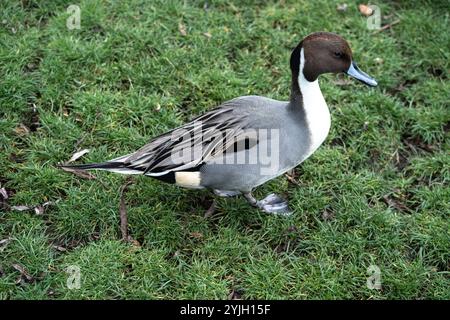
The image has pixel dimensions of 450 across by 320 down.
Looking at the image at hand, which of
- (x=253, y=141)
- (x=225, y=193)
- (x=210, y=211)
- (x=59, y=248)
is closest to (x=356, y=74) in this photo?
(x=253, y=141)

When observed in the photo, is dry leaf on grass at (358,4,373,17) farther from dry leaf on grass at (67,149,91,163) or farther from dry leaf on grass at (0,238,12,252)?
dry leaf on grass at (0,238,12,252)

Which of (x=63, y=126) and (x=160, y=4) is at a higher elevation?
(x=160, y=4)

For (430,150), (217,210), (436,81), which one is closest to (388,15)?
(436,81)

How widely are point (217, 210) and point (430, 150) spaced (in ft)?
4.44

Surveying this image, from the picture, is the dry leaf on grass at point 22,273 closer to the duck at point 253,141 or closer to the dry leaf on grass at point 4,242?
the dry leaf on grass at point 4,242

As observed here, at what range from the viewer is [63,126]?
3.59 m

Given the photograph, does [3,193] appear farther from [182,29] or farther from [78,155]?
[182,29]

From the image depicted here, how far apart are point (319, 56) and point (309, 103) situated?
0.76 feet

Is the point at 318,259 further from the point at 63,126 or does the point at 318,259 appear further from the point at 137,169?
the point at 63,126

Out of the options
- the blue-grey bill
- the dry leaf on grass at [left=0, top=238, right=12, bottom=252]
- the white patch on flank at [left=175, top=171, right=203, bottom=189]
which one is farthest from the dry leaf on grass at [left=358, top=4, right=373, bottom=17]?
the dry leaf on grass at [left=0, top=238, right=12, bottom=252]

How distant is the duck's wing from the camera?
2979 millimetres

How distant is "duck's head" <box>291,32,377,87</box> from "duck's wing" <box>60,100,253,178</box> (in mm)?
364

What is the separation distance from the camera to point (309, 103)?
9.99ft

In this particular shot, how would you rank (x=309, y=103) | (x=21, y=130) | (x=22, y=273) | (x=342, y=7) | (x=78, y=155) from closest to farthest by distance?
1. (x=22, y=273)
2. (x=309, y=103)
3. (x=78, y=155)
4. (x=21, y=130)
5. (x=342, y=7)
